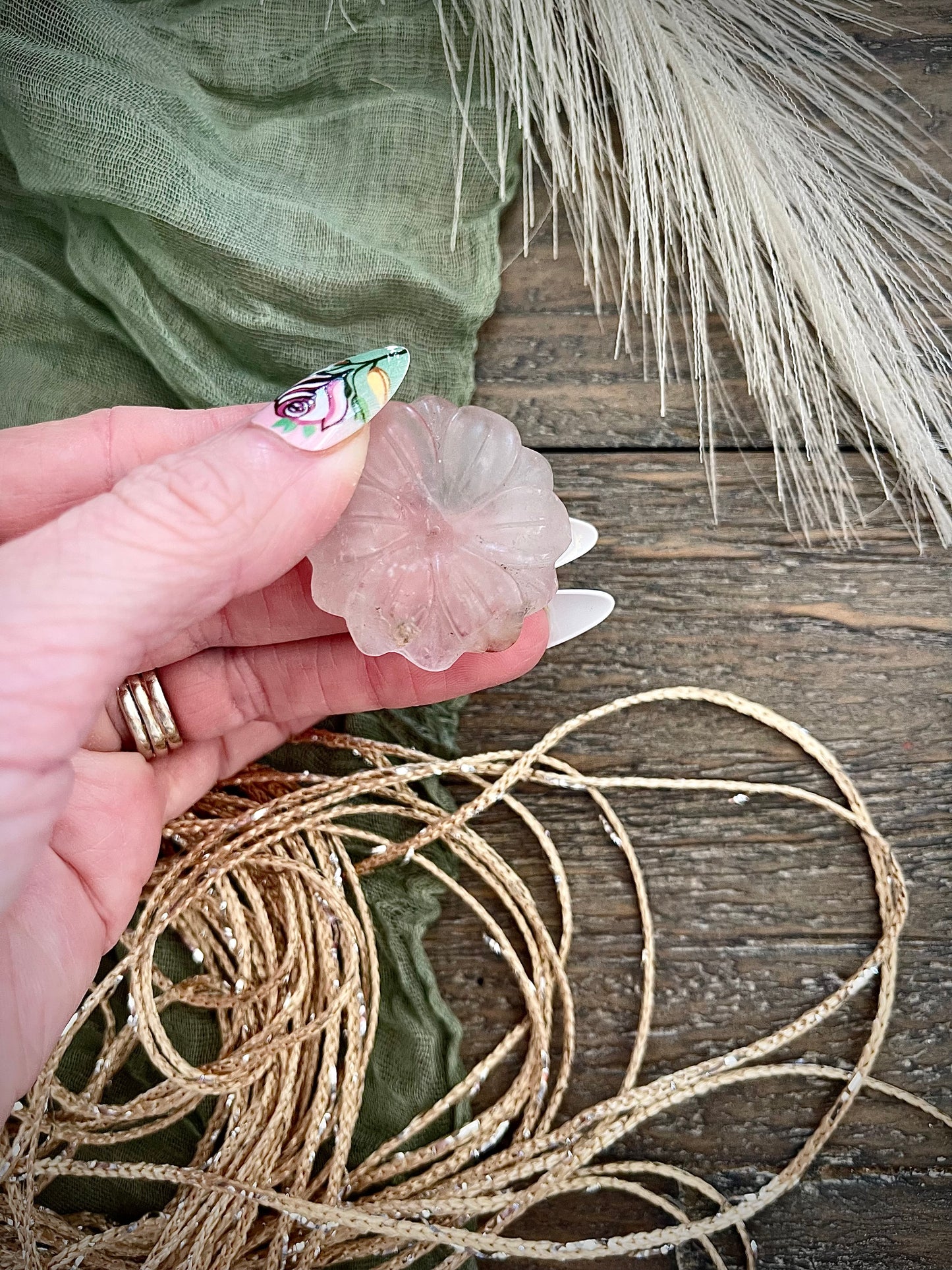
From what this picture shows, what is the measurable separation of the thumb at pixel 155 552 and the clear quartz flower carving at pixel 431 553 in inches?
2.8

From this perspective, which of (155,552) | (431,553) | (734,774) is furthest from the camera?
(734,774)

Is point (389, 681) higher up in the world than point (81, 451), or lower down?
lower down

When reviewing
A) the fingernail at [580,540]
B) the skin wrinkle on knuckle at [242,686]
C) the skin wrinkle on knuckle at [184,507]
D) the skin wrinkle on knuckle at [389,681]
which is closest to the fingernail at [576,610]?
the fingernail at [580,540]

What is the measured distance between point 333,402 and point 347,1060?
0.62 metres

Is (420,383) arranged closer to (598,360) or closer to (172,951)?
(598,360)

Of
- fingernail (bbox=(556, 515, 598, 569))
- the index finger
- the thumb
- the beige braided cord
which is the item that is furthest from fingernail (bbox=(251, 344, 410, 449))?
the beige braided cord

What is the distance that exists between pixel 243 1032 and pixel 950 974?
71 centimetres

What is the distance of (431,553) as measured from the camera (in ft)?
2.43

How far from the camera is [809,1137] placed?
964 millimetres

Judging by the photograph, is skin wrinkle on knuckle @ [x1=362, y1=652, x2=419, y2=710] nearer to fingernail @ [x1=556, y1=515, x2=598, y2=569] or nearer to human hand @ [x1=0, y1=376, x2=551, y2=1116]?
human hand @ [x1=0, y1=376, x2=551, y2=1116]

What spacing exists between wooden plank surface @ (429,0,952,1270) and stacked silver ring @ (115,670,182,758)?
31 cm

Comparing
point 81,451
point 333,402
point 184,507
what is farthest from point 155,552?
point 81,451

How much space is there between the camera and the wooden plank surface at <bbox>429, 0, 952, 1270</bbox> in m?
0.97

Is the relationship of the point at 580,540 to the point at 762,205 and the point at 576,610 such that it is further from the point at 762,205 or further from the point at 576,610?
the point at 762,205
